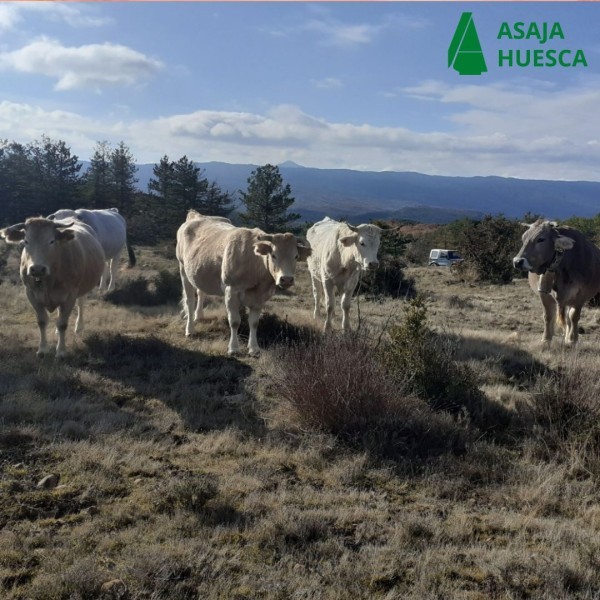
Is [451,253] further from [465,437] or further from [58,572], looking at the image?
[58,572]

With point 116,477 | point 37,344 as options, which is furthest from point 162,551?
point 37,344

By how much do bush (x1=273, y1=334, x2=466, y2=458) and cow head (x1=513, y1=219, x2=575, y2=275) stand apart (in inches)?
165

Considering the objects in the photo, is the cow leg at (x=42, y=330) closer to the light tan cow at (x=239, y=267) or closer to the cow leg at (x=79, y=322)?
the cow leg at (x=79, y=322)

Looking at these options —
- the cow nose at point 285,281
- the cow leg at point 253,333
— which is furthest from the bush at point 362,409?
the cow leg at point 253,333

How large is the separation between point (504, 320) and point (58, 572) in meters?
12.8

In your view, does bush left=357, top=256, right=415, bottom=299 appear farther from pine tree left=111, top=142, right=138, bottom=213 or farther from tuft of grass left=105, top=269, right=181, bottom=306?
pine tree left=111, top=142, right=138, bottom=213

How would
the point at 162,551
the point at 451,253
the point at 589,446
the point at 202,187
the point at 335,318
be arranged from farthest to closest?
the point at 451,253 < the point at 202,187 < the point at 335,318 < the point at 589,446 < the point at 162,551

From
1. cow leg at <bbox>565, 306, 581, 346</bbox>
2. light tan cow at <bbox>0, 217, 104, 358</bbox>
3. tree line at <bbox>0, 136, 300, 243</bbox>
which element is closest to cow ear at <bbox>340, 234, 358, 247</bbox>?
cow leg at <bbox>565, 306, 581, 346</bbox>

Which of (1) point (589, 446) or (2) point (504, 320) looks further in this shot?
(2) point (504, 320)

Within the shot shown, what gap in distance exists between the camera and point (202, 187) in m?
33.7

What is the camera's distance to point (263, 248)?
9.05 meters

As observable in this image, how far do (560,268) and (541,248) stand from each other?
2.22 feet

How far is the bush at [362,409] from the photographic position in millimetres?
5797

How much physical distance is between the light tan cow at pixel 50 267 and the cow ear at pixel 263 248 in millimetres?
2923
